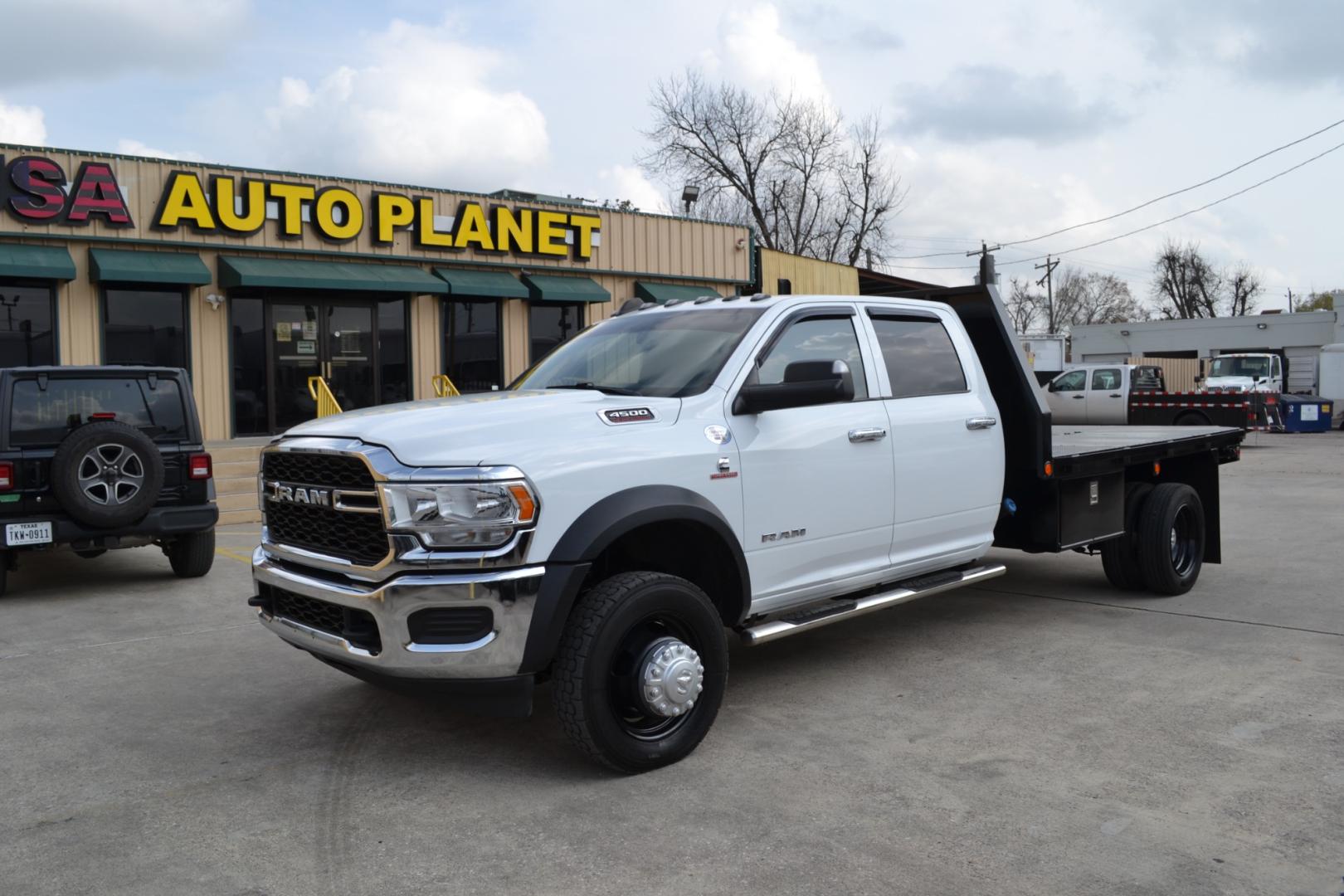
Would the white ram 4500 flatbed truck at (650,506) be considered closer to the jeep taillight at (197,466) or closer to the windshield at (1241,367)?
the jeep taillight at (197,466)

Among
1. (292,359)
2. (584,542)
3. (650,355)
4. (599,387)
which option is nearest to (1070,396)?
(292,359)

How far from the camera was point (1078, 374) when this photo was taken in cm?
2600

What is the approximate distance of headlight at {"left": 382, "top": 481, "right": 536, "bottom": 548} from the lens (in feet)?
12.5

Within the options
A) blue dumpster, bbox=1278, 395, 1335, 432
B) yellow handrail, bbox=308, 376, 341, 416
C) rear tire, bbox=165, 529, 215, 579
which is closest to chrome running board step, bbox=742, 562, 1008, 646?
rear tire, bbox=165, 529, 215, 579

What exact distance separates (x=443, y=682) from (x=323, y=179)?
15273 millimetres

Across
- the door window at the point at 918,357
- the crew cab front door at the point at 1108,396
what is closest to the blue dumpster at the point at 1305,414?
the crew cab front door at the point at 1108,396

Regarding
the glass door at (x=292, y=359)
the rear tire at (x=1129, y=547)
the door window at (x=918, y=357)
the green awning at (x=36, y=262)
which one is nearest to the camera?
the door window at (x=918, y=357)

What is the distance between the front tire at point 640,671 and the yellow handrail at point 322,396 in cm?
1311

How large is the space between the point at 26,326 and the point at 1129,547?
1494 centimetres

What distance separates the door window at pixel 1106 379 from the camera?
2522 cm

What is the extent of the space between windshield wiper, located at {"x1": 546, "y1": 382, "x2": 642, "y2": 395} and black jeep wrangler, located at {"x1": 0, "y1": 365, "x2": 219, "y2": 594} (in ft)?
14.5

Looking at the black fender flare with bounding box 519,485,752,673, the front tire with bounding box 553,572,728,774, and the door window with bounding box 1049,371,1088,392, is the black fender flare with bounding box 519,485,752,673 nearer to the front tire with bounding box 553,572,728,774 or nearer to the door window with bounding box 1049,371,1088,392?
the front tire with bounding box 553,572,728,774

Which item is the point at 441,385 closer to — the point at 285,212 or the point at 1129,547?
the point at 285,212

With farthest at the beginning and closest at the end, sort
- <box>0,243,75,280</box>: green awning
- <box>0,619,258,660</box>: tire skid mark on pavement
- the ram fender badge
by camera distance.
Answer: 1. <box>0,243,75,280</box>: green awning
2. <box>0,619,258,660</box>: tire skid mark on pavement
3. the ram fender badge
